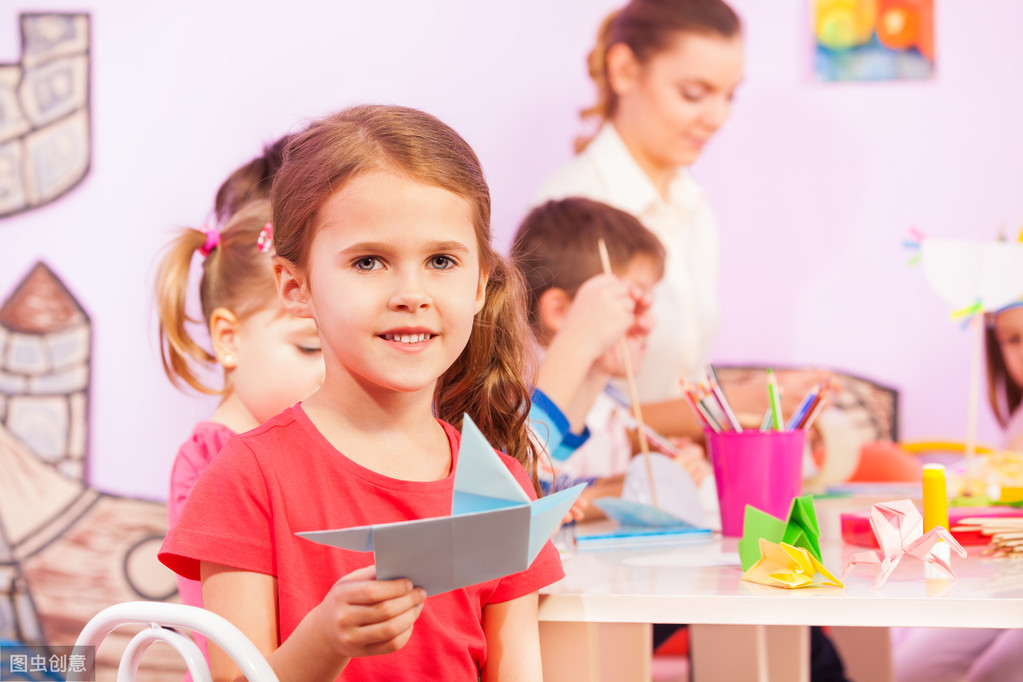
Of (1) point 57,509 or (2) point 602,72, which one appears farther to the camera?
(2) point 602,72

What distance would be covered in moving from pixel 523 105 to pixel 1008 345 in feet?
3.80

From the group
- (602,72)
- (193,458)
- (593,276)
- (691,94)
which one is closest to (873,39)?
(691,94)

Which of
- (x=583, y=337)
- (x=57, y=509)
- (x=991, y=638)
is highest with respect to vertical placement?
(x=583, y=337)

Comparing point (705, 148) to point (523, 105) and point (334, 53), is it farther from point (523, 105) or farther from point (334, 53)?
point (334, 53)

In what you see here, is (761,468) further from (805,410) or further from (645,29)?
(645,29)

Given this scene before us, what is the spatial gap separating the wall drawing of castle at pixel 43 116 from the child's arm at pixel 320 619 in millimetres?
1632

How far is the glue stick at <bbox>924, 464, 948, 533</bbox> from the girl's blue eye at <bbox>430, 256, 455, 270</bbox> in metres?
0.49

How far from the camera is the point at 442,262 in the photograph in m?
0.76

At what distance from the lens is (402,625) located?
1.93ft

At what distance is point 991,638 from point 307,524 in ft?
4.28

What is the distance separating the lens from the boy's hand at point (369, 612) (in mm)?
576

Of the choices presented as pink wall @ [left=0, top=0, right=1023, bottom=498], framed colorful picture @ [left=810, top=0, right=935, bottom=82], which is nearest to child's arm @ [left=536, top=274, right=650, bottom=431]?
pink wall @ [left=0, top=0, right=1023, bottom=498]

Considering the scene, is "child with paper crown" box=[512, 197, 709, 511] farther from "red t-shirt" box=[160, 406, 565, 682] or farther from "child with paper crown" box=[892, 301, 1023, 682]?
"red t-shirt" box=[160, 406, 565, 682]

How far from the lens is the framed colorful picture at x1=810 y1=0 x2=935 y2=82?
229cm
